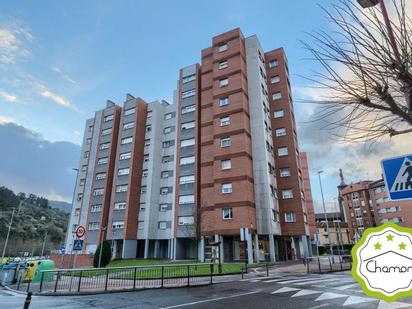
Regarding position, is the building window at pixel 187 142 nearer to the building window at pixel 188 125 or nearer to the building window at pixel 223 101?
the building window at pixel 188 125

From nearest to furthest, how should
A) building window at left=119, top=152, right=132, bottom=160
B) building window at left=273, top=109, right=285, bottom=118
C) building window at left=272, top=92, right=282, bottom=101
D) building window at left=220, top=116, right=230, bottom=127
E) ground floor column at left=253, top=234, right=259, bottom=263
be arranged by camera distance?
ground floor column at left=253, top=234, right=259, bottom=263 → building window at left=220, top=116, right=230, bottom=127 → building window at left=273, top=109, right=285, bottom=118 → building window at left=272, top=92, right=282, bottom=101 → building window at left=119, top=152, right=132, bottom=160

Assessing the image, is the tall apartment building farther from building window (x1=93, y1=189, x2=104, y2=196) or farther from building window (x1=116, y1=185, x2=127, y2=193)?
building window (x1=93, y1=189, x2=104, y2=196)

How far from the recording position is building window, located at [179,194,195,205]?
36750mm

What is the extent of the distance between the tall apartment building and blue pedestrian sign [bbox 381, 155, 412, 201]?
79.0ft

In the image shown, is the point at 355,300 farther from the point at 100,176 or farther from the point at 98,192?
the point at 100,176

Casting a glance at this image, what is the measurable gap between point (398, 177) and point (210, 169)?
3135 centimetres

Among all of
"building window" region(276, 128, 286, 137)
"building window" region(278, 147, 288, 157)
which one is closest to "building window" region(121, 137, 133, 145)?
"building window" region(276, 128, 286, 137)

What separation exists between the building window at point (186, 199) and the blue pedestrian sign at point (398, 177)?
1345 inches

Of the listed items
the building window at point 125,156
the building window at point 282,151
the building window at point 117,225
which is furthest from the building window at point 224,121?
the building window at point 117,225

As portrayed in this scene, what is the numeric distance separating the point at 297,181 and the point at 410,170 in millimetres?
32665

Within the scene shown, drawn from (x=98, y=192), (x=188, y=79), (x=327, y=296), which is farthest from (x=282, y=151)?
(x=98, y=192)

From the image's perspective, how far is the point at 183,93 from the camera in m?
43.1

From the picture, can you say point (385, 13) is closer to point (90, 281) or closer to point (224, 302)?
point (224, 302)

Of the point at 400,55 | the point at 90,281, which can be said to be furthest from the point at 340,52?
the point at 90,281
